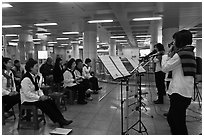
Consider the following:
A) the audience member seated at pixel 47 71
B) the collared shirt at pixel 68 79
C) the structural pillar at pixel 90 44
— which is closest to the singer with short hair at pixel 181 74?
the collared shirt at pixel 68 79

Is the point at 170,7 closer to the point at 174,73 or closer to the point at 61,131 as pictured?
the point at 174,73

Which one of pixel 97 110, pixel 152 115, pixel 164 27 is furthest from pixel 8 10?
pixel 164 27

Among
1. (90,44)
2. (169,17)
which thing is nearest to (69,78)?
(169,17)

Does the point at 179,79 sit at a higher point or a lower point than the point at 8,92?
higher

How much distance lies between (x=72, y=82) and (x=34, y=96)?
70.7 inches

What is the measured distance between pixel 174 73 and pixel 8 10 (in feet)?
16.8

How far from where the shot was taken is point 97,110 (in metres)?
4.36

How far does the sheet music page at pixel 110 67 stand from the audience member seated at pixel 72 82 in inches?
85.8

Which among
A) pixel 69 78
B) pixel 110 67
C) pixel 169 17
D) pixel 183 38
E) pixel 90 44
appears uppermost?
pixel 169 17

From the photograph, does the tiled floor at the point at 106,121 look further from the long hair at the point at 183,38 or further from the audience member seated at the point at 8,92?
the long hair at the point at 183,38

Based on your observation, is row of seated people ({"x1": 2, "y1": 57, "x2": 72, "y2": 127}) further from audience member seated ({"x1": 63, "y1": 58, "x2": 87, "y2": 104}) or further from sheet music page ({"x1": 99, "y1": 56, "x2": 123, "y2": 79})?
audience member seated ({"x1": 63, "y1": 58, "x2": 87, "y2": 104})

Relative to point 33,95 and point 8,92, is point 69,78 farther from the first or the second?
point 33,95

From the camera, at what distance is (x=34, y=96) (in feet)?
10.1

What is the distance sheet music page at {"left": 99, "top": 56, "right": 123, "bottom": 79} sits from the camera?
2404 millimetres
